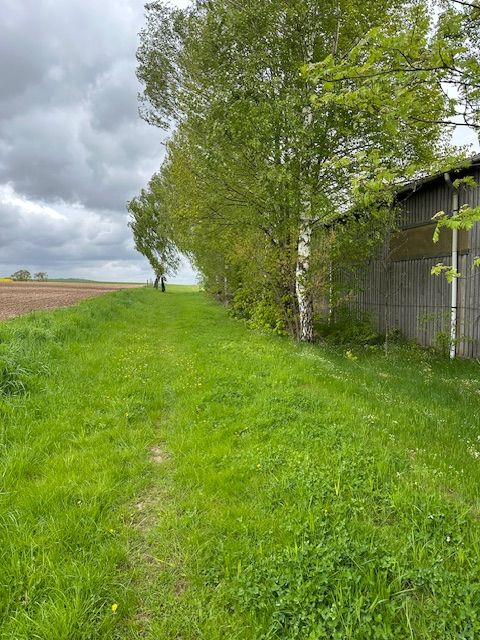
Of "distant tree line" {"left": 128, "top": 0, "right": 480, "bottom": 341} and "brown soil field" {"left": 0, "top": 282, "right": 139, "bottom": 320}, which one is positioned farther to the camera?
"brown soil field" {"left": 0, "top": 282, "right": 139, "bottom": 320}

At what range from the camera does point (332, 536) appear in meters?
2.46

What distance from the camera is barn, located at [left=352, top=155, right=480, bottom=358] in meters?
9.00

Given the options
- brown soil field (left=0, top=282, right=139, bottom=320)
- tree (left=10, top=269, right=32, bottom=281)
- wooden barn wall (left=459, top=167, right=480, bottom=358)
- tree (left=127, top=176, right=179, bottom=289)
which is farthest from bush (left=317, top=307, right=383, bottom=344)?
tree (left=10, top=269, right=32, bottom=281)

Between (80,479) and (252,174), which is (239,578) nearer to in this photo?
(80,479)

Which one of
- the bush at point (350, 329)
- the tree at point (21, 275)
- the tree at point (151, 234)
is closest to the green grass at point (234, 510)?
the bush at point (350, 329)

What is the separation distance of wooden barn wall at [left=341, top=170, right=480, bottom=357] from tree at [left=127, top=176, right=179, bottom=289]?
1114 inches

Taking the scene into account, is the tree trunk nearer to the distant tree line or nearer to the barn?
the distant tree line

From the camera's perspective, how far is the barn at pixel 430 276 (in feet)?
29.5

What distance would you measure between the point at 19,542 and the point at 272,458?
208 cm

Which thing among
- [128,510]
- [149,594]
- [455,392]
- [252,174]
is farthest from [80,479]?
[252,174]

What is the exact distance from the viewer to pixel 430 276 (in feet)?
34.2

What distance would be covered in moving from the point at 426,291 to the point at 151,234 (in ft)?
110

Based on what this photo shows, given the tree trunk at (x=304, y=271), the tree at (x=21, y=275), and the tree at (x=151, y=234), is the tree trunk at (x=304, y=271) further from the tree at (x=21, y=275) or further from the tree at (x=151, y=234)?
the tree at (x=21, y=275)

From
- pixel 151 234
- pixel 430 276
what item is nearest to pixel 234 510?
pixel 430 276
